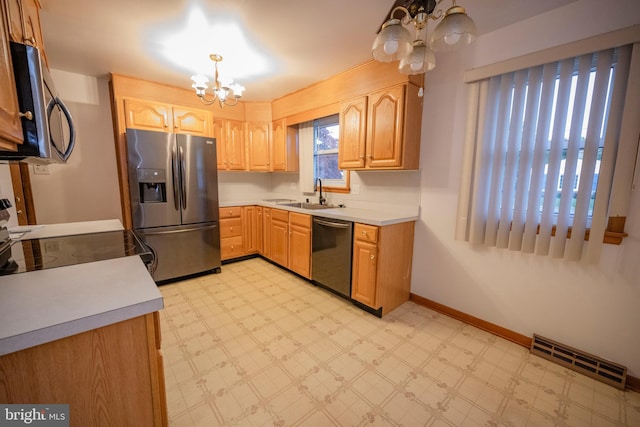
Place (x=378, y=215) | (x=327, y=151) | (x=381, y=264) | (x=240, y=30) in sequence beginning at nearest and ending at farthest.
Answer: (x=240, y=30) → (x=381, y=264) → (x=378, y=215) → (x=327, y=151)

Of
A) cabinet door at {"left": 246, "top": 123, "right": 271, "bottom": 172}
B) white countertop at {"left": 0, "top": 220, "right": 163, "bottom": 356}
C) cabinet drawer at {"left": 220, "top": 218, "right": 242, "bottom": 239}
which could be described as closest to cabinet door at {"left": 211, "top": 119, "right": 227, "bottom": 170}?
cabinet door at {"left": 246, "top": 123, "right": 271, "bottom": 172}

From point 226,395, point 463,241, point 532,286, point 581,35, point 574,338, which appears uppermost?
point 581,35

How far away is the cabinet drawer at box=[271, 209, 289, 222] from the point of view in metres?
3.24

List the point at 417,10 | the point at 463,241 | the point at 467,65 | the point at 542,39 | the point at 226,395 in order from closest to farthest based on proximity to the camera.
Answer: the point at 417,10 → the point at 226,395 → the point at 542,39 → the point at 467,65 → the point at 463,241

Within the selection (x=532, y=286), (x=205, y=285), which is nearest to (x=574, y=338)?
(x=532, y=286)

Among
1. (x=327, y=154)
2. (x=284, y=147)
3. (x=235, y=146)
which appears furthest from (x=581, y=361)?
(x=235, y=146)

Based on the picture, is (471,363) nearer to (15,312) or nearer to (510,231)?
(510,231)

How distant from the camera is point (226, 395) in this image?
1.51 m

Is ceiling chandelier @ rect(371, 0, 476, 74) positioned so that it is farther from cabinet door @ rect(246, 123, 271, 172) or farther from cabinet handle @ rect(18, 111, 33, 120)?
cabinet door @ rect(246, 123, 271, 172)

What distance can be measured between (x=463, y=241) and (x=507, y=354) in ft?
2.93

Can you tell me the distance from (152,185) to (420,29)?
2879mm

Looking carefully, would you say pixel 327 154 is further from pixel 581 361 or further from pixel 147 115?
pixel 581 361

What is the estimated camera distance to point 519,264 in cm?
199

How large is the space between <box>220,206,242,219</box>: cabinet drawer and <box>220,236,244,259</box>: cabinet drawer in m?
0.32
